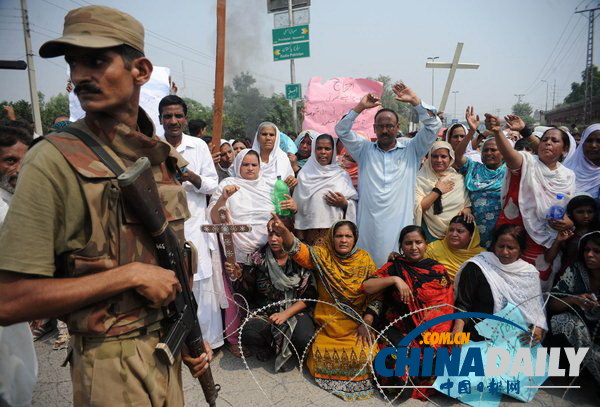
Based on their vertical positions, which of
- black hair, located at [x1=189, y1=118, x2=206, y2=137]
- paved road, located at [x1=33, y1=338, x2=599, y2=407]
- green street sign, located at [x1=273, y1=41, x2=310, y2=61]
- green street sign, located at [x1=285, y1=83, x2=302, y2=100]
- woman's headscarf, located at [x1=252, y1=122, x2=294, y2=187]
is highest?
green street sign, located at [x1=273, y1=41, x2=310, y2=61]

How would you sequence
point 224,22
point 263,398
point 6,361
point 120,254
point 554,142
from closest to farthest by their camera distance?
point 120,254 < point 6,361 < point 263,398 < point 224,22 < point 554,142

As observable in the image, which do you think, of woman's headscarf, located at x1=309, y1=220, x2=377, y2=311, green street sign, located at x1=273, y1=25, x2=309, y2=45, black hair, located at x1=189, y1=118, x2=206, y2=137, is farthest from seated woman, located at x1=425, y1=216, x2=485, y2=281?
green street sign, located at x1=273, y1=25, x2=309, y2=45

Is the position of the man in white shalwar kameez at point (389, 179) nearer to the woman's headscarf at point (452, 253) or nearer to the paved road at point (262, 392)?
the woman's headscarf at point (452, 253)

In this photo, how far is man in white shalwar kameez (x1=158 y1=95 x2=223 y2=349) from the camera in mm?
3576

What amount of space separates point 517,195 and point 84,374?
3.77 metres

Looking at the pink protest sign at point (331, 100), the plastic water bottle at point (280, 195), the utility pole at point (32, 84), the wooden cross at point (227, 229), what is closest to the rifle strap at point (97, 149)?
the wooden cross at point (227, 229)

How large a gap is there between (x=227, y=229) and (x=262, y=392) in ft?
4.57

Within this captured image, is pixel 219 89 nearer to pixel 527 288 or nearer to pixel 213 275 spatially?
pixel 213 275

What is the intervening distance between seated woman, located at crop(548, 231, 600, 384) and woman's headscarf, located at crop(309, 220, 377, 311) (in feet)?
5.10

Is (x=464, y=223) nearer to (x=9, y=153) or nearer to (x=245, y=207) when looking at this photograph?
(x=245, y=207)

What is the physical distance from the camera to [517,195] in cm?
366

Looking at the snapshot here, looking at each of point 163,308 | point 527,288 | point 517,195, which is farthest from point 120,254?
point 517,195

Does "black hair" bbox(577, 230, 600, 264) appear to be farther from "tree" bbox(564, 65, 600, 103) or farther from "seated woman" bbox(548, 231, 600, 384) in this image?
"tree" bbox(564, 65, 600, 103)

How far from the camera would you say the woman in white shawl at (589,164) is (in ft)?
12.3
